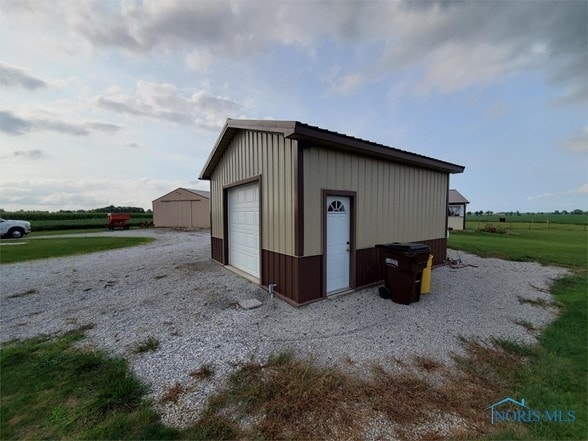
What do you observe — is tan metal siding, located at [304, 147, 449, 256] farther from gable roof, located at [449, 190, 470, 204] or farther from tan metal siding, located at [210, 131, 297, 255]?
gable roof, located at [449, 190, 470, 204]

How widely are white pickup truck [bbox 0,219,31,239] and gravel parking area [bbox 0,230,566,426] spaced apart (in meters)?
15.5

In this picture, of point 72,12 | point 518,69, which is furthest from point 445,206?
point 72,12

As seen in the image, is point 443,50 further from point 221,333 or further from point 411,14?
point 221,333

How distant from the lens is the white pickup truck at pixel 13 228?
1631 centimetres

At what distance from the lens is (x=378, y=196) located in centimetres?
590

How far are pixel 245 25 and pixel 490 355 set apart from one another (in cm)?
909

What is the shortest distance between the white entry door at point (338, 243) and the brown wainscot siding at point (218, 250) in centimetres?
430

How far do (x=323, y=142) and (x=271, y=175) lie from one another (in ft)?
4.56

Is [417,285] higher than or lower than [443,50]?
lower

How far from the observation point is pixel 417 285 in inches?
190

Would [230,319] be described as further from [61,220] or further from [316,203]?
[61,220]

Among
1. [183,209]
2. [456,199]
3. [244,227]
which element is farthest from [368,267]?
[456,199]

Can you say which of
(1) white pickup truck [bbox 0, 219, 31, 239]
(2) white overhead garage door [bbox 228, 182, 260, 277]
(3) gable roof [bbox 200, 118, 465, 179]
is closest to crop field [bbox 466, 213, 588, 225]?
(3) gable roof [bbox 200, 118, 465, 179]

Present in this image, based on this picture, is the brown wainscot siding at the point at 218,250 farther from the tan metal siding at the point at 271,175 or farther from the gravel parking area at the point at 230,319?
the tan metal siding at the point at 271,175
